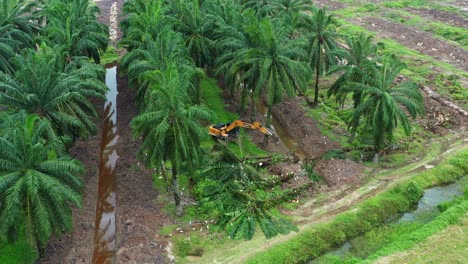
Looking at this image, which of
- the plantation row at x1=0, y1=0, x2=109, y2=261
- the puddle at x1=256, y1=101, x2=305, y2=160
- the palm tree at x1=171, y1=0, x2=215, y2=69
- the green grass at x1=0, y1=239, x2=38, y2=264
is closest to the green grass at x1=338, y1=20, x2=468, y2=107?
the puddle at x1=256, y1=101, x2=305, y2=160

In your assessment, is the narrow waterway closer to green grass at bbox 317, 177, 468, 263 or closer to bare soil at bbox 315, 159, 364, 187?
green grass at bbox 317, 177, 468, 263

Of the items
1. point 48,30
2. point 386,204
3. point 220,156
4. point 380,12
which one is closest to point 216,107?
point 220,156

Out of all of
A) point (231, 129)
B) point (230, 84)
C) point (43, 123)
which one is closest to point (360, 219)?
point (231, 129)

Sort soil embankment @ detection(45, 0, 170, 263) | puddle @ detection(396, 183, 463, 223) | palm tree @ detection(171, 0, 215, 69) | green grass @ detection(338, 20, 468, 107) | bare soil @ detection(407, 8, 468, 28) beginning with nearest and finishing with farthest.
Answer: soil embankment @ detection(45, 0, 170, 263) < puddle @ detection(396, 183, 463, 223) < palm tree @ detection(171, 0, 215, 69) < green grass @ detection(338, 20, 468, 107) < bare soil @ detection(407, 8, 468, 28)

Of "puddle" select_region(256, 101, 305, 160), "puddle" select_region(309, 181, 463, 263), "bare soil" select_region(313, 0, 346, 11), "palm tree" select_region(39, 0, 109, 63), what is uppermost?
"palm tree" select_region(39, 0, 109, 63)

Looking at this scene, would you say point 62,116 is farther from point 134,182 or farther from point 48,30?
point 48,30

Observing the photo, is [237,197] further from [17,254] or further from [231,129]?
[17,254]

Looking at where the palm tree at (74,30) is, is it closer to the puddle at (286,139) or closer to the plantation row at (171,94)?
the plantation row at (171,94)
